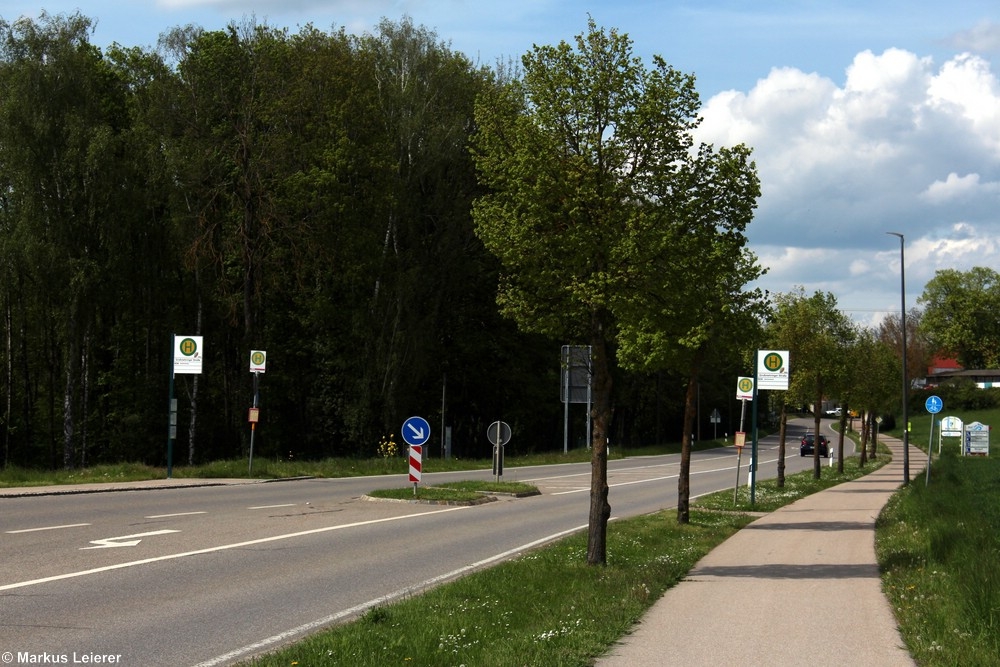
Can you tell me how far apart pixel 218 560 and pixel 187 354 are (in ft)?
58.5

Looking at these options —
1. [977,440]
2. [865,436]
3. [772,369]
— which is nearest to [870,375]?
[865,436]

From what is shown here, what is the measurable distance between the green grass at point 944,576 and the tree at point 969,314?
116338mm

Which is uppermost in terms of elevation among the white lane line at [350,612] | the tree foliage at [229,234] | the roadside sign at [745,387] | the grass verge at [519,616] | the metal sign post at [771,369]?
the tree foliage at [229,234]

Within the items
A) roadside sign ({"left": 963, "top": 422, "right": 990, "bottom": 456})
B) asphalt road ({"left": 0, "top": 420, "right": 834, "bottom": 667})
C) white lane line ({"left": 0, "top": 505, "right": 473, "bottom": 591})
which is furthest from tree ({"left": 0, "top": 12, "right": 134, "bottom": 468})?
roadside sign ({"left": 963, "top": 422, "right": 990, "bottom": 456})

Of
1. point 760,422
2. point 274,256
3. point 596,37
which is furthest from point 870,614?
point 760,422

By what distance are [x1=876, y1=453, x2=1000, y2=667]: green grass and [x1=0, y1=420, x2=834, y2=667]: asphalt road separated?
16.7 feet

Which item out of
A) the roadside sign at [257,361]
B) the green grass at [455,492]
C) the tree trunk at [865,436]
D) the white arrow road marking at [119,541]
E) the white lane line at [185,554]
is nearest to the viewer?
the white lane line at [185,554]

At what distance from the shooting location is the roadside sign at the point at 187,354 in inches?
1196

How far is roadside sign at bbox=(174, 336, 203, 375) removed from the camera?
30.4m

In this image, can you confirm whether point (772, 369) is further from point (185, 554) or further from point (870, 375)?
point (870, 375)

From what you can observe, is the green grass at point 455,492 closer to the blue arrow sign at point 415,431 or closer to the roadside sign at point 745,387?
the blue arrow sign at point 415,431

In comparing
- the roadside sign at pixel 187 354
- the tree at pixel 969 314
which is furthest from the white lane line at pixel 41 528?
the tree at pixel 969 314

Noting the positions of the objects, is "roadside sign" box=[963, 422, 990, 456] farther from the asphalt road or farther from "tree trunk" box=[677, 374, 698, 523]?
"tree trunk" box=[677, 374, 698, 523]

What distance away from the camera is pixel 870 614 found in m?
10.5
